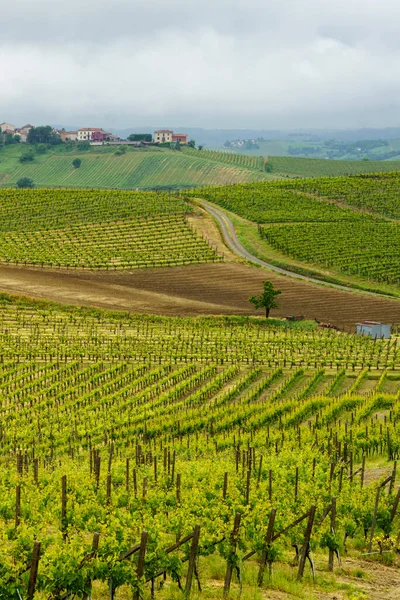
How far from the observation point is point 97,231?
122 m

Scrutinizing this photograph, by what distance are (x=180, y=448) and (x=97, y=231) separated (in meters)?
82.4

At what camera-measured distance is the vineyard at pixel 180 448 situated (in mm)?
23047

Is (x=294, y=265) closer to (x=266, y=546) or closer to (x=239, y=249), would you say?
(x=239, y=249)

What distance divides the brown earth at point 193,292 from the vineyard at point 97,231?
4.09m

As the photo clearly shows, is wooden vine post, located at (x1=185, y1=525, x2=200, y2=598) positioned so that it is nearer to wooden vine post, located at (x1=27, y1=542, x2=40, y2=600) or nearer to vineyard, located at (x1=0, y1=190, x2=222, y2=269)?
wooden vine post, located at (x1=27, y1=542, x2=40, y2=600)

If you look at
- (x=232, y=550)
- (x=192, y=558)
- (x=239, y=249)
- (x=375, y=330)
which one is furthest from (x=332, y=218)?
(x=192, y=558)

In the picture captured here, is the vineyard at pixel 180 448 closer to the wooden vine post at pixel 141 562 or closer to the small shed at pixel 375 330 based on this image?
the wooden vine post at pixel 141 562

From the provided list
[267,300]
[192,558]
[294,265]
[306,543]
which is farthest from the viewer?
[294,265]

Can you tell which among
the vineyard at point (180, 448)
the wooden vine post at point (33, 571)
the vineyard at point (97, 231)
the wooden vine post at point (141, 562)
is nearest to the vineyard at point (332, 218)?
the vineyard at point (97, 231)

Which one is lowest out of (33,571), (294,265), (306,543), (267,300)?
(267,300)

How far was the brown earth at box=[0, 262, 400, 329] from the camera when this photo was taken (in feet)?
288

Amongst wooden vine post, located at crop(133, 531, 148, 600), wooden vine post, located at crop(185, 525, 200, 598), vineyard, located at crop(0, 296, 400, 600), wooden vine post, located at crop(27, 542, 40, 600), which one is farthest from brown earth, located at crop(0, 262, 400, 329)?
wooden vine post, located at crop(27, 542, 40, 600)

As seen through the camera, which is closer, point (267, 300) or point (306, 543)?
point (306, 543)

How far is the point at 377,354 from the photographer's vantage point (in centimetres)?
6531
